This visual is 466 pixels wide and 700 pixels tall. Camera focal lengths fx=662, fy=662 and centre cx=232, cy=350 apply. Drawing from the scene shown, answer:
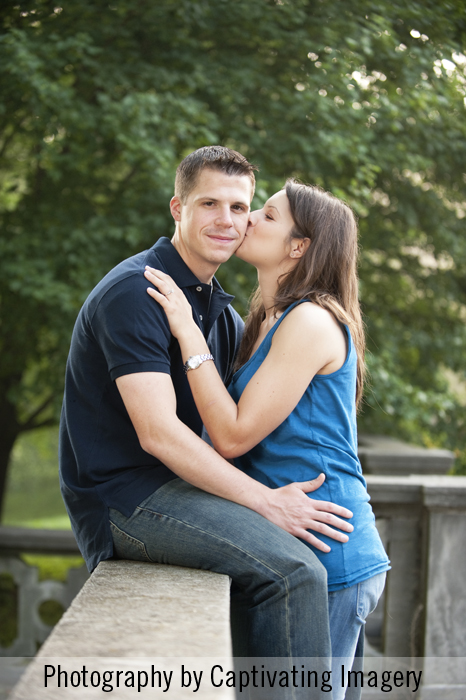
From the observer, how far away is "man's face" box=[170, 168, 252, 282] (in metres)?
2.73

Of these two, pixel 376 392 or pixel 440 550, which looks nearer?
pixel 440 550

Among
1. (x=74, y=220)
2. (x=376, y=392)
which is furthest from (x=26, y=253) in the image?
(x=376, y=392)

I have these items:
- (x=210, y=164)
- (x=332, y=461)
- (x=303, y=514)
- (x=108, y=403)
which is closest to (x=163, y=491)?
(x=108, y=403)

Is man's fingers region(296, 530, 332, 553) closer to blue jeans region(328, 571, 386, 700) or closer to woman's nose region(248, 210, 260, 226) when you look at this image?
blue jeans region(328, 571, 386, 700)

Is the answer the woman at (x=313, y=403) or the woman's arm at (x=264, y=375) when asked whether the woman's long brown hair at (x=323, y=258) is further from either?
the woman's arm at (x=264, y=375)

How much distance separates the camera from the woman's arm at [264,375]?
230 centimetres

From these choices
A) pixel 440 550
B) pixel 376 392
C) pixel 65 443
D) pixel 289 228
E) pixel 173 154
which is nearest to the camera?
pixel 65 443

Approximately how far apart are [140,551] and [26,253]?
12.6 feet

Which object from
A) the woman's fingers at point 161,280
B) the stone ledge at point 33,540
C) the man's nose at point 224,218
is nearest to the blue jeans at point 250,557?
the woman's fingers at point 161,280

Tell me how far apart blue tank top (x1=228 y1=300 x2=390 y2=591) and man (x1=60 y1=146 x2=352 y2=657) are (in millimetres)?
74

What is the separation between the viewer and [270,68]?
19.0 ft

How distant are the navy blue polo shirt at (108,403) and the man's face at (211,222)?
0.84 ft

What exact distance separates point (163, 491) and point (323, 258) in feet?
3.56

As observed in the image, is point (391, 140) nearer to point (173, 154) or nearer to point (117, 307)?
point (173, 154)
